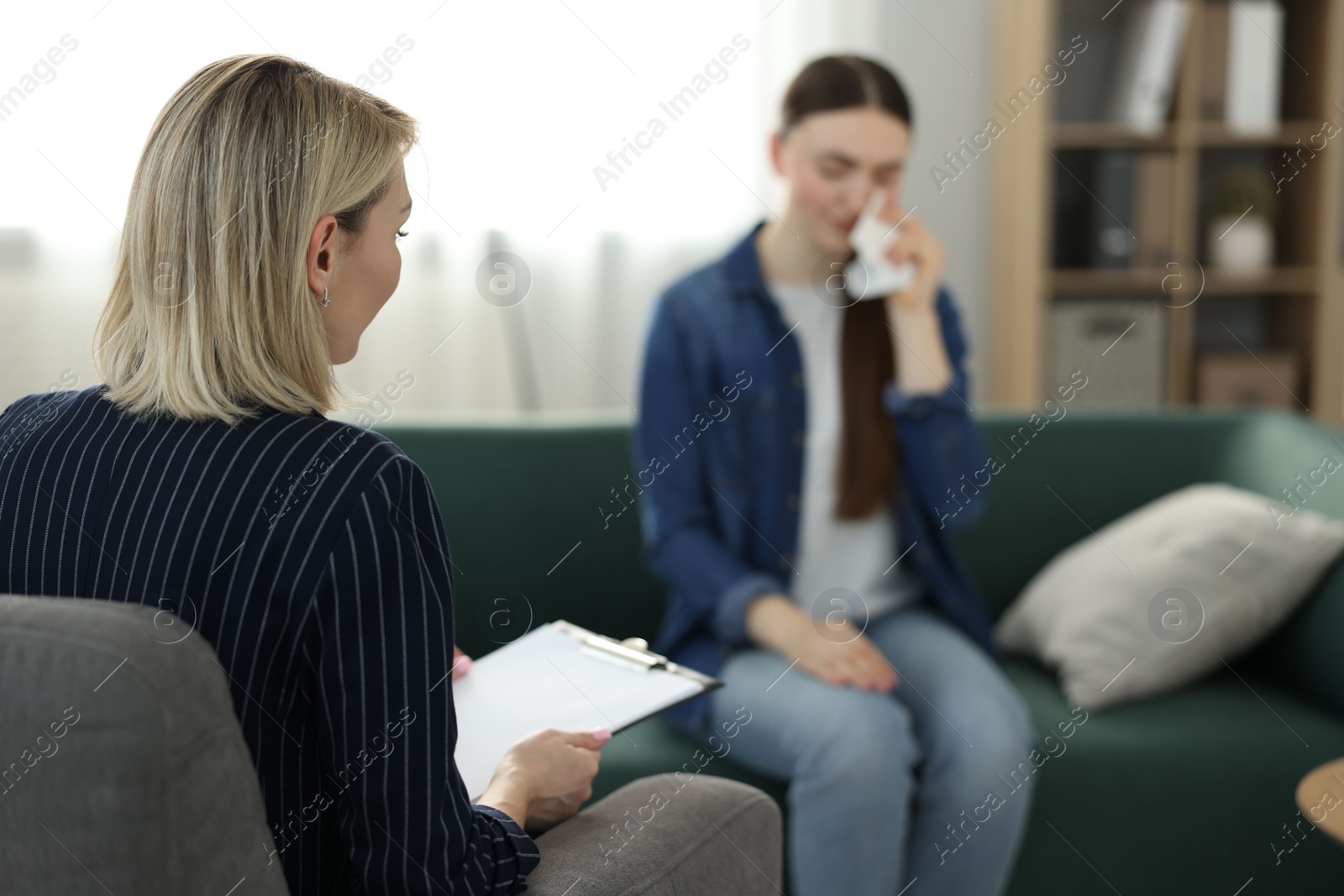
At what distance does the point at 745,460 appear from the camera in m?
1.58

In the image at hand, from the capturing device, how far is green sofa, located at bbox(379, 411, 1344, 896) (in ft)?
4.79

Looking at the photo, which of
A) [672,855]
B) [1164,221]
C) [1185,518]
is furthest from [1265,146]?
[672,855]

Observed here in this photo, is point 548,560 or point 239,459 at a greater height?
point 239,459

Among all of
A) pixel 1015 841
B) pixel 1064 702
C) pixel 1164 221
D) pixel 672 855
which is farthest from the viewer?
pixel 1164 221

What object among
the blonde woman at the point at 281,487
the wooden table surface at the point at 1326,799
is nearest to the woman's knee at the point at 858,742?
the wooden table surface at the point at 1326,799

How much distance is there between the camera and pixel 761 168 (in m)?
2.82

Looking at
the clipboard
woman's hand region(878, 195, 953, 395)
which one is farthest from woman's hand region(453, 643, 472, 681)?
woman's hand region(878, 195, 953, 395)

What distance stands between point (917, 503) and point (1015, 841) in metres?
0.47

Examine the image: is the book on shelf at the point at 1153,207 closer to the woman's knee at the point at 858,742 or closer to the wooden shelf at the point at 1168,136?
the wooden shelf at the point at 1168,136

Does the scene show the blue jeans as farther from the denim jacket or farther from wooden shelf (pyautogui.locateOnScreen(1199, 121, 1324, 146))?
wooden shelf (pyautogui.locateOnScreen(1199, 121, 1324, 146))

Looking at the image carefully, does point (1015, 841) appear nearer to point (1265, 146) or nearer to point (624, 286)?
point (624, 286)

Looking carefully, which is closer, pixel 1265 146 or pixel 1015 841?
pixel 1015 841

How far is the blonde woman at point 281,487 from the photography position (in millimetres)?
667

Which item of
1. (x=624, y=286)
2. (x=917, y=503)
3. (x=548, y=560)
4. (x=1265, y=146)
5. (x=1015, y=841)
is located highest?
(x=1265, y=146)
